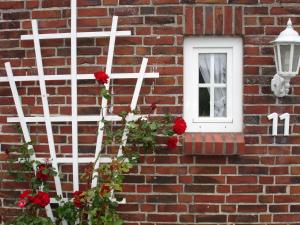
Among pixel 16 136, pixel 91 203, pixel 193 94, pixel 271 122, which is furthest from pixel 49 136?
pixel 271 122

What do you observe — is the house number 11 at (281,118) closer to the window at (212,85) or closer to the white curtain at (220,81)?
the window at (212,85)

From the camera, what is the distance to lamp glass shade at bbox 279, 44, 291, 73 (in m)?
2.44

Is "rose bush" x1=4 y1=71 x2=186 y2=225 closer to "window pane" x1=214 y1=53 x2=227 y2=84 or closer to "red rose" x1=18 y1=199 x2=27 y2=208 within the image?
"red rose" x1=18 y1=199 x2=27 y2=208

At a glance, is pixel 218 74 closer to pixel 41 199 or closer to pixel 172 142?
pixel 172 142

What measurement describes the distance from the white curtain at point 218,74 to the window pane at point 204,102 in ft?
0.19

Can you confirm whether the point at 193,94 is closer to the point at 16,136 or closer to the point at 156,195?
the point at 156,195

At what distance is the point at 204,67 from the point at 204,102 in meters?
0.26

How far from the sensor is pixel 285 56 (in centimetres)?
246

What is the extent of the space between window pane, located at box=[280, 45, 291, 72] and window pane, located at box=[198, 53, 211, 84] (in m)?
0.56

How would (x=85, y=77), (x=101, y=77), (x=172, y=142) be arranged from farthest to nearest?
(x=85, y=77) → (x=172, y=142) → (x=101, y=77)

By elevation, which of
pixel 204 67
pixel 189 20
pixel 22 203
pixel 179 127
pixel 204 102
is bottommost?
pixel 22 203

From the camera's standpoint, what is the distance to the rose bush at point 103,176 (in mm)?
2629

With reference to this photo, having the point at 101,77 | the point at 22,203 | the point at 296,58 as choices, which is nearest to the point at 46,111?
the point at 101,77

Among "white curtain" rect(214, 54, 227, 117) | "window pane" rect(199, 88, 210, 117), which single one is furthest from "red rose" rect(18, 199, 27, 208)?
"white curtain" rect(214, 54, 227, 117)
